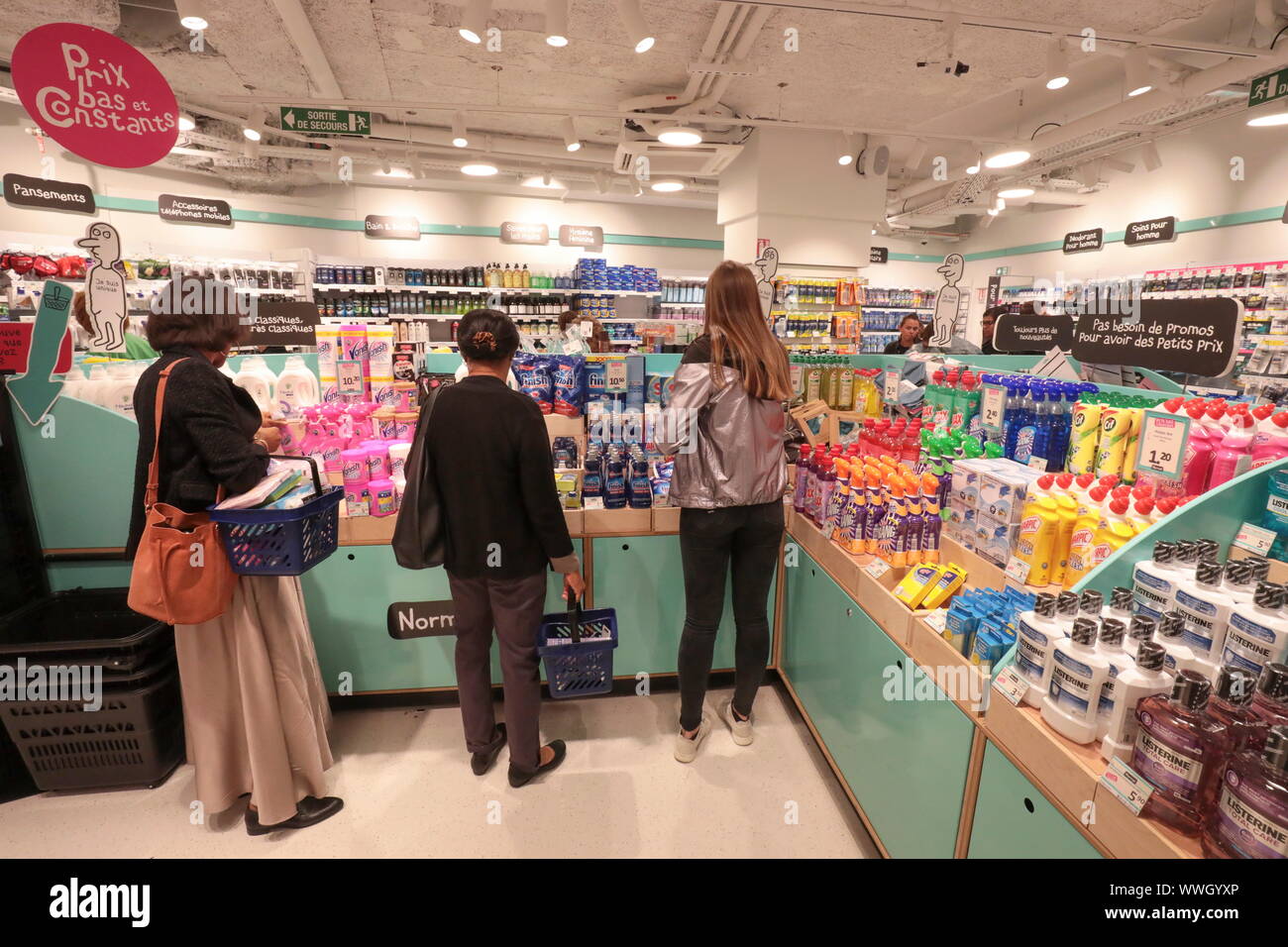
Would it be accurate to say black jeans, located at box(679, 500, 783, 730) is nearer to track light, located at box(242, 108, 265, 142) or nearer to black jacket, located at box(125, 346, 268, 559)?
black jacket, located at box(125, 346, 268, 559)

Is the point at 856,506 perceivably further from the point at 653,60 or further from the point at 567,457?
the point at 653,60

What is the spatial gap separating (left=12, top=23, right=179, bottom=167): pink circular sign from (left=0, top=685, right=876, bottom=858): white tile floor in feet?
8.23

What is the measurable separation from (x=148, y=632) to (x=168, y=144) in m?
2.04

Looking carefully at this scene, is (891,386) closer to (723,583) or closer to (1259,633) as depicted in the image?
(723,583)

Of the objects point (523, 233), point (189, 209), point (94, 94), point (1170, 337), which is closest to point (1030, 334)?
point (1170, 337)

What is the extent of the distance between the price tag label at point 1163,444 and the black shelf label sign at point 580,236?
10165mm

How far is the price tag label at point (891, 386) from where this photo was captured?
4164 mm

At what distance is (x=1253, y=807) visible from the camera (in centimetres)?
94

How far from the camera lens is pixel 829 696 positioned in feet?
8.39

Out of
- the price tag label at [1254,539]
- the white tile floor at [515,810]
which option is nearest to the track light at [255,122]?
the white tile floor at [515,810]

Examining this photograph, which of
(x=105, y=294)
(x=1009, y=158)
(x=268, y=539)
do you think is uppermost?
(x=1009, y=158)

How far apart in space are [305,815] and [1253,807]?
277 cm

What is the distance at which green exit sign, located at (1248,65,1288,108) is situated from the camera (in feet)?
16.0

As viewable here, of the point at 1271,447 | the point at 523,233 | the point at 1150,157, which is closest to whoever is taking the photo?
the point at 1271,447
